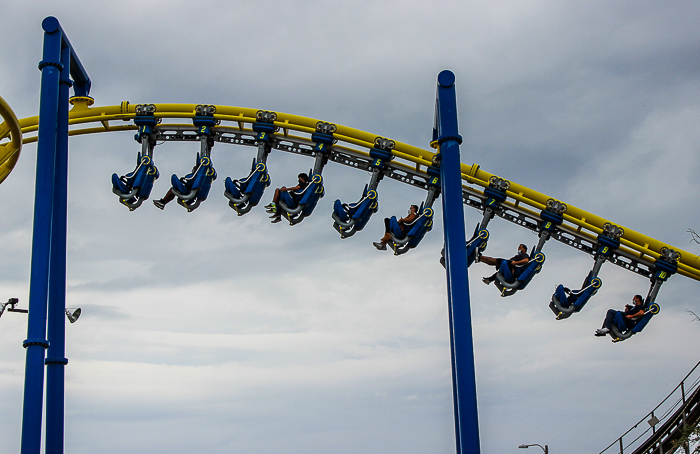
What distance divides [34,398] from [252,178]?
15.8 feet

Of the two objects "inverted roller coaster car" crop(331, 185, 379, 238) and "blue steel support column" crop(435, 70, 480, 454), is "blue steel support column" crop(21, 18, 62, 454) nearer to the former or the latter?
"inverted roller coaster car" crop(331, 185, 379, 238)

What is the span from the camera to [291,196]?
41.9 ft

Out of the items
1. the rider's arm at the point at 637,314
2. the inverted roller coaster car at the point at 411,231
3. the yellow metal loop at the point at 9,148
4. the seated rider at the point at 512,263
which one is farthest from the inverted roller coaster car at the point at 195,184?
the rider's arm at the point at 637,314

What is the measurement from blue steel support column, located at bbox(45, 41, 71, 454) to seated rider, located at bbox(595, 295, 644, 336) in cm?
848

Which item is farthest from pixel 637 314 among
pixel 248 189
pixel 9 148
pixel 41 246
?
pixel 9 148

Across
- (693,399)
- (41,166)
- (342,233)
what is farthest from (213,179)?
(693,399)

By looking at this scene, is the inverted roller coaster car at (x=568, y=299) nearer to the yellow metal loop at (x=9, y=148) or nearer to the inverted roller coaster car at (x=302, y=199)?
the inverted roller coaster car at (x=302, y=199)

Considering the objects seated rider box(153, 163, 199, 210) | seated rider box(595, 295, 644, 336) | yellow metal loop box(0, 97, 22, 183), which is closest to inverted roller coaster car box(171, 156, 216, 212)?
seated rider box(153, 163, 199, 210)

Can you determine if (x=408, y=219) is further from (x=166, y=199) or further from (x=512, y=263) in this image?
(x=166, y=199)

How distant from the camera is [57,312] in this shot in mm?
11047

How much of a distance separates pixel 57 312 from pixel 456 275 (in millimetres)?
5490

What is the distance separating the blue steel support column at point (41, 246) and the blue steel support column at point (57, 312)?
72cm

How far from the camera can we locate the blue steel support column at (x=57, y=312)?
1085 cm

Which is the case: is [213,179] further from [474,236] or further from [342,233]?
[474,236]
